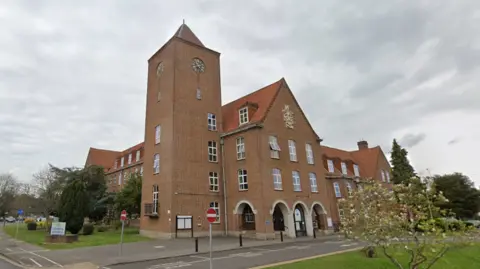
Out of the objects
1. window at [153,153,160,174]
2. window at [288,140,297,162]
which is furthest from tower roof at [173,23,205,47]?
window at [288,140,297,162]

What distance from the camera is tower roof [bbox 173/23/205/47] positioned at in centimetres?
3522

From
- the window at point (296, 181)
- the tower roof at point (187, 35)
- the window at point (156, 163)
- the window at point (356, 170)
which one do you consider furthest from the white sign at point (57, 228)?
the window at point (356, 170)

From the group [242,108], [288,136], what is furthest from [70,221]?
[288,136]

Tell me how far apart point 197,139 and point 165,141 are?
10.4 ft

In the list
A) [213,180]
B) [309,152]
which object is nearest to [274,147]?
[309,152]

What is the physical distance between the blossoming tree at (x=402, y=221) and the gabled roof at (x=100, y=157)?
6117 cm

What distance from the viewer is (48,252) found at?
19.5 m

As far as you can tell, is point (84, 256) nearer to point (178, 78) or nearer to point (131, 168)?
point (178, 78)

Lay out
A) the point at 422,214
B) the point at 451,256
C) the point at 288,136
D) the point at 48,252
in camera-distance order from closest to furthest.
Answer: the point at 422,214, the point at 451,256, the point at 48,252, the point at 288,136

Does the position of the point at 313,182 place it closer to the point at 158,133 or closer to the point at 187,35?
the point at 158,133

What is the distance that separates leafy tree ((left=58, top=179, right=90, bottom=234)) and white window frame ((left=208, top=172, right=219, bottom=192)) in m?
12.1

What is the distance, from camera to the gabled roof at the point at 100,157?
64.2 meters

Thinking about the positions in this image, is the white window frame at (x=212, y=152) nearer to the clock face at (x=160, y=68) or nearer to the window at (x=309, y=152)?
the clock face at (x=160, y=68)

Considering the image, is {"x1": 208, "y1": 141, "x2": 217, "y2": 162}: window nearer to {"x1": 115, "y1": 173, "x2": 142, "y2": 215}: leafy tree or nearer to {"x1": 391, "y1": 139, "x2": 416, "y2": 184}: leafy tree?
{"x1": 115, "y1": 173, "x2": 142, "y2": 215}: leafy tree
